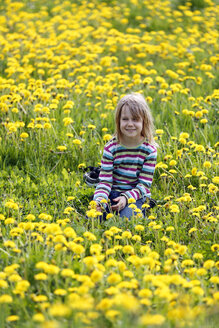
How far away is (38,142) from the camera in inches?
189

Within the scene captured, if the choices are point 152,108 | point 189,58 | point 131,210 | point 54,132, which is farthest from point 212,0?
point 131,210

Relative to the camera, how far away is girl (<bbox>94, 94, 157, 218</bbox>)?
373 cm

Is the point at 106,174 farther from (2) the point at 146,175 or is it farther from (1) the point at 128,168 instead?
(2) the point at 146,175

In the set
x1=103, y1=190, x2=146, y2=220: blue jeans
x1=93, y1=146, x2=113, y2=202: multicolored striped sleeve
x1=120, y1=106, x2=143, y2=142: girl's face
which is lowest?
x1=103, y1=190, x2=146, y2=220: blue jeans

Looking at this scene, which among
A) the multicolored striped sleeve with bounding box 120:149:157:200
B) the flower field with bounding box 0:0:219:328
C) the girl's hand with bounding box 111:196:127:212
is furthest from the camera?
the multicolored striped sleeve with bounding box 120:149:157:200

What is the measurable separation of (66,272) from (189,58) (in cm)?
557

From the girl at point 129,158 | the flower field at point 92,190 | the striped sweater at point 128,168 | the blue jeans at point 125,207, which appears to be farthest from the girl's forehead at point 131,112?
the blue jeans at point 125,207

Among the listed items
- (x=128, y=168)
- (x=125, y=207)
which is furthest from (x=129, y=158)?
(x=125, y=207)

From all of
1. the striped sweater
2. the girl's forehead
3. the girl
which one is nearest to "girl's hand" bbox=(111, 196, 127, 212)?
the girl

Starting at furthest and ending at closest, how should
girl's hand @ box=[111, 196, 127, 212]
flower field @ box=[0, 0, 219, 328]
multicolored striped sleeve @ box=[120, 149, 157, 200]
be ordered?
multicolored striped sleeve @ box=[120, 149, 157, 200], girl's hand @ box=[111, 196, 127, 212], flower field @ box=[0, 0, 219, 328]

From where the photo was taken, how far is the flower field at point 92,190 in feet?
7.47

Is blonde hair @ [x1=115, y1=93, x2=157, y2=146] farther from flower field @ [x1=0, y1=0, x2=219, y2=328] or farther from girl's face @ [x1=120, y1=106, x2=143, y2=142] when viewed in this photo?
flower field @ [x1=0, y1=0, x2=219, y2=328]

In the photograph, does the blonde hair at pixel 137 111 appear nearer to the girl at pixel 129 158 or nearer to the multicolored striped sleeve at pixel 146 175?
the girl at pixel 129 158

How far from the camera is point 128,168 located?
388cm
